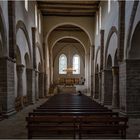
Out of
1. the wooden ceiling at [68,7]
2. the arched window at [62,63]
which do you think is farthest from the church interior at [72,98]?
the arched window at [62,63]

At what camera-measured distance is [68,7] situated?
30.5m

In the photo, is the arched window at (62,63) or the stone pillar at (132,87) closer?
the stone pillar at (132,87)

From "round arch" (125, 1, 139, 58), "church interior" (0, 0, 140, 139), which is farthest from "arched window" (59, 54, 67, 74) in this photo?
"round arch" (125, 1, 139, 58)

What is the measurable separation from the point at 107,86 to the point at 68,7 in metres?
12.2

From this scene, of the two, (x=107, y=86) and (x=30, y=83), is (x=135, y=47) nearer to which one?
(x=107, y=86)

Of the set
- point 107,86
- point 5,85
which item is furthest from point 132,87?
point 107,86

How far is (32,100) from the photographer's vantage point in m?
23.6

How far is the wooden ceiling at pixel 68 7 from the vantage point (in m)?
28.9

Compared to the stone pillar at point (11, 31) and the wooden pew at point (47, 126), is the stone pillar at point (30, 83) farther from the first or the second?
the wooden pew at point (47, 126)

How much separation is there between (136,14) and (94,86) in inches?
694

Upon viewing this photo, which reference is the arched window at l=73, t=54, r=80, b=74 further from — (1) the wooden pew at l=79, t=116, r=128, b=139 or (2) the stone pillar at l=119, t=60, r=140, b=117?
(1) the wooden pew at l=79, t=116, r=128, b=139

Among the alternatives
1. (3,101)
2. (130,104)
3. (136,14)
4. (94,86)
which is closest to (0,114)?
(3,101)

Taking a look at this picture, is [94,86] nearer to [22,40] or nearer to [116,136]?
[22,40]

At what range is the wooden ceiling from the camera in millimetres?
28934
